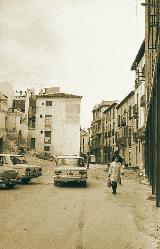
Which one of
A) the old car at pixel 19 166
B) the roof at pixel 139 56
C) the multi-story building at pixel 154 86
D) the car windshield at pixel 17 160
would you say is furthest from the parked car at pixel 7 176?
the roof at pixel 139 56

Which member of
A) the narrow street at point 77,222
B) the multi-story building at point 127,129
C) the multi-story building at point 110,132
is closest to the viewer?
the narrow street at point 77,222

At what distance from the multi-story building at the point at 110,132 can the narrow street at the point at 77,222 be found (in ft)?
188

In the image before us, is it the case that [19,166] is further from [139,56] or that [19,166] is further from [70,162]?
[139,56]

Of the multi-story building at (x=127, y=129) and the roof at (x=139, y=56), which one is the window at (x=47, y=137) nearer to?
the multi-story building at (x=127, y=129)

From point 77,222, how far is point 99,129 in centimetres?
7945

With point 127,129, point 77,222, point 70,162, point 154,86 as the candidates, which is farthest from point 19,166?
point 127,129

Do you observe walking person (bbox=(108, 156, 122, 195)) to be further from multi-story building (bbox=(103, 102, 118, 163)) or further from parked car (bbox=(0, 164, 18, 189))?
multi-story building (bbox=(103, 102, 118, 163))

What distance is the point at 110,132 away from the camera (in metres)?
77.6

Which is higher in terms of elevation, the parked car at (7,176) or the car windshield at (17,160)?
the car windshield at (17,160)

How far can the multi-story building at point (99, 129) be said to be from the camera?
87000mm

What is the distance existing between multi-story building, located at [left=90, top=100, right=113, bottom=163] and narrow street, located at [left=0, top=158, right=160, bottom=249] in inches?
2810

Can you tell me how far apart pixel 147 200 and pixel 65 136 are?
50672 mm

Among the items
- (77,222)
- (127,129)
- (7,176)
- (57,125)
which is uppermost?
(57,125)

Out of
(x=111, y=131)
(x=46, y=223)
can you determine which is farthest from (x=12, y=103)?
(x=46, y=223)
